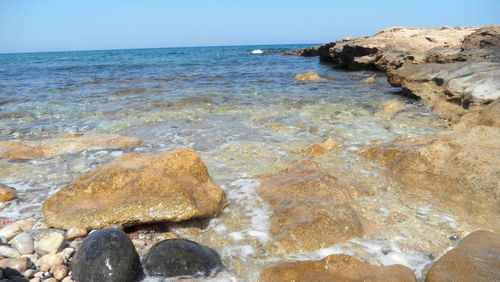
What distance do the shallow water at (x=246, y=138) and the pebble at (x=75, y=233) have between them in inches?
34.3

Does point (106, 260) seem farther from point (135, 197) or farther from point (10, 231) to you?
point (10, 231)

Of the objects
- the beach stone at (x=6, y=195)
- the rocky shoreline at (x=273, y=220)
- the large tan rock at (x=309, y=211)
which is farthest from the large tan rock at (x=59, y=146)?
the large tan rock at (x=309, y=211)

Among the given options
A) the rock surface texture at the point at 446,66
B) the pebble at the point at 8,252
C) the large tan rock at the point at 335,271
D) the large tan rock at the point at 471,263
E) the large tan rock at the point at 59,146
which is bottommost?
the large tan rock at the point at 335,271

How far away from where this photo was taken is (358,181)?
427cm

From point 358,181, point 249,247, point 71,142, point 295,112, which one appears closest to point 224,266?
point 249,247

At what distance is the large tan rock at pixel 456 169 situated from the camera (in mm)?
3396

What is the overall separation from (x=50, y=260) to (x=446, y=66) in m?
10.9

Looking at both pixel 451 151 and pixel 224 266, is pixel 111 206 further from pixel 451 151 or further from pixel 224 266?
pixel 451 151

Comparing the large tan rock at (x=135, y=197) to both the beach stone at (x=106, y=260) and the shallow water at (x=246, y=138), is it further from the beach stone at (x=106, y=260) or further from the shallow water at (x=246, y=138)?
the beach stone at (x=106, y=260)

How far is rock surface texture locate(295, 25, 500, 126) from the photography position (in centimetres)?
780

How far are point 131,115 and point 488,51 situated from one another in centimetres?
1211

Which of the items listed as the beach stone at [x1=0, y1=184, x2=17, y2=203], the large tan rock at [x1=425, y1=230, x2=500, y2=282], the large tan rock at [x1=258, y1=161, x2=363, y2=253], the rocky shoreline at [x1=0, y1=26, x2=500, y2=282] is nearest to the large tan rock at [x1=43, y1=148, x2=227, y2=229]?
the rocky shoreline at [x1=0, y1=26, x2=500, y2=282]

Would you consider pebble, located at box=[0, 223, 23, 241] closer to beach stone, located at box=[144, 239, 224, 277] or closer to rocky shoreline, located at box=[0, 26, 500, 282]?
rocky shoreline, located at box=[0, 26, 500, 282]

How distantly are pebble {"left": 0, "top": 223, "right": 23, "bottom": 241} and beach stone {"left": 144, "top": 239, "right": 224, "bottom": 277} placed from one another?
1.47 m
